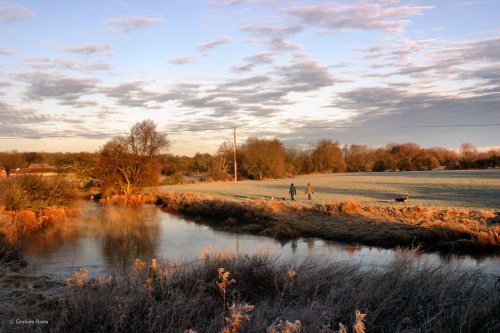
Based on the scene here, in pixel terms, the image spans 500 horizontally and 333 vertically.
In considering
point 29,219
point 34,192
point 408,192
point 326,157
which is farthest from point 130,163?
point 326,157

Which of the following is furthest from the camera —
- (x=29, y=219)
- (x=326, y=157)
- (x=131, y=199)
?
(x=326, y=157)

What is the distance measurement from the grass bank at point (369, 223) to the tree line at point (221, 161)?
57.7 ft

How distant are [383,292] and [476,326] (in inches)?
53.1

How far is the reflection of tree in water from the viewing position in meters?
15.9

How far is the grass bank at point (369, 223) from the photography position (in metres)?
17.8

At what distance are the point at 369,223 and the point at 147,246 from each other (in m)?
11.0

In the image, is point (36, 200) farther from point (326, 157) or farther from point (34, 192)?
point (326, 157)

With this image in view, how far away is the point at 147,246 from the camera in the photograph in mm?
18250

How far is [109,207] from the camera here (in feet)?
120

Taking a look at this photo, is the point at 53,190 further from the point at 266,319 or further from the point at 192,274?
the point at 266,319

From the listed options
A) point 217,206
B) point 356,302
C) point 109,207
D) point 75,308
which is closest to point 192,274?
point 75,308

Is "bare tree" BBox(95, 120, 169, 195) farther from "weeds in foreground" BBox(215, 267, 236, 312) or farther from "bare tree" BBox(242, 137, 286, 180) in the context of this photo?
"weeds in foreground" BBox(215, 267, 236, 312)

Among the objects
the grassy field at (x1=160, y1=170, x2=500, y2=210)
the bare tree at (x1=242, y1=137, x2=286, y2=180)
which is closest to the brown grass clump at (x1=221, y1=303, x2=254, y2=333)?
the grassy field at (x1=160, y1=170, x2=500, y2=210)

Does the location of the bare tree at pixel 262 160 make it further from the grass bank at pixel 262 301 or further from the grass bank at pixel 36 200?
the grass bank at pixel 262 301
